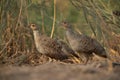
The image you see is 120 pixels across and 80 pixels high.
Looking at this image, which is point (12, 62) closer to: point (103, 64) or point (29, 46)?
point (29, 46)

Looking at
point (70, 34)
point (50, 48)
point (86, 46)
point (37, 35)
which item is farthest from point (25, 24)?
point (86, 46)

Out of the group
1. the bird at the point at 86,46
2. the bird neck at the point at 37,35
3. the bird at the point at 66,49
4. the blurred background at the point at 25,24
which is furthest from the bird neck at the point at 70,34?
the bird neck at the point at 37,35

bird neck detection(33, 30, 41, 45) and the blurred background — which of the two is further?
bird neck detection(33, 30, 41, 45)

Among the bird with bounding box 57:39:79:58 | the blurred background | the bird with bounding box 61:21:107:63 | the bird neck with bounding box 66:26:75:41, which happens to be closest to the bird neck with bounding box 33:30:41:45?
the blurred background

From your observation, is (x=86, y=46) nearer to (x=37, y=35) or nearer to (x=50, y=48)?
(x=50, y=48)

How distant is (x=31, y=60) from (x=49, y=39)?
558mm

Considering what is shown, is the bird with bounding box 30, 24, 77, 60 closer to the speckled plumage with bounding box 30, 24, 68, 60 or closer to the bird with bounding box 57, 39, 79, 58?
the speckled plumage with bounding box 30, 24, 68, 60

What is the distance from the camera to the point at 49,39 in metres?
10.1

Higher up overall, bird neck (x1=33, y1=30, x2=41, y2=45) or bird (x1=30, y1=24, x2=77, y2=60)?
bird neck (x1=33, y1=30, x2=41, y2=45)

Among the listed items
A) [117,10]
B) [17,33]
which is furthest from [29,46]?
[117,10]

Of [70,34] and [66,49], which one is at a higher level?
[70,34]

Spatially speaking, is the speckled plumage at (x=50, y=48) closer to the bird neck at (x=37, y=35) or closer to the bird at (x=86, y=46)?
the bird neck at (x=37, y=35)

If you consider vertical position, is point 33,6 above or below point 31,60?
above

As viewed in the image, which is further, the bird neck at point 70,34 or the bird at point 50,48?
the bird at point 50,48
